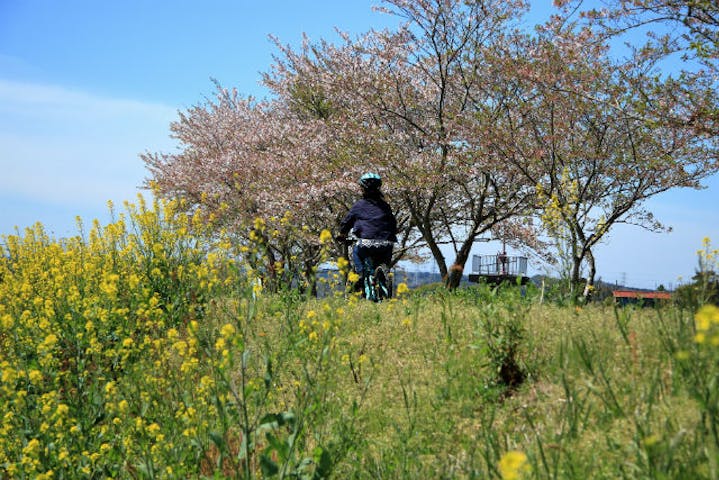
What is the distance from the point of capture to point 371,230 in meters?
10.4

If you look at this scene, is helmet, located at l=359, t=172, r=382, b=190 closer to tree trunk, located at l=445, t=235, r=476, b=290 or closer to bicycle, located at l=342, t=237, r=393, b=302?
bicycle, located at l=342, t=237, r=393, b=302

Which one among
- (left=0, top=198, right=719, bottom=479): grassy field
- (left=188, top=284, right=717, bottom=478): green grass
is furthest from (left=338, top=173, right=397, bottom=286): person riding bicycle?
(left=188, top=284, right=717, bottom=478): green grass

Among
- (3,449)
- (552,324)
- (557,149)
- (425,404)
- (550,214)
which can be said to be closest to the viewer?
(425,404)

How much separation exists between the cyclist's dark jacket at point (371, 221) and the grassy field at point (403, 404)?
3.63 m

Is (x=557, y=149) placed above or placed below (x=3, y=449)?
above

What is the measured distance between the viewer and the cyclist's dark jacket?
1041 centimetres

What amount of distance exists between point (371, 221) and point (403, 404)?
19.5 ft

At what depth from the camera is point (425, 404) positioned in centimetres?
444

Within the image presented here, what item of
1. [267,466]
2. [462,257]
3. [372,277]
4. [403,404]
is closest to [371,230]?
[372,277]

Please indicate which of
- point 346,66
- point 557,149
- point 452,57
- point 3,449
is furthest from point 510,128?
point 3,449

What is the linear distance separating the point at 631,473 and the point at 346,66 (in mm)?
16144

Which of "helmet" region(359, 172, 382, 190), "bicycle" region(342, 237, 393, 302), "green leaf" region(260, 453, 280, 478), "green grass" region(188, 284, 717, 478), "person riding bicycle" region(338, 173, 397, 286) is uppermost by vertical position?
"helmet" region(359, 172, 382, 190)

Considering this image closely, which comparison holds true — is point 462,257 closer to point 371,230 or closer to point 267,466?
point 371,230

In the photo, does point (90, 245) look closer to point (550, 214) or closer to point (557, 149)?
point (550, 214)
